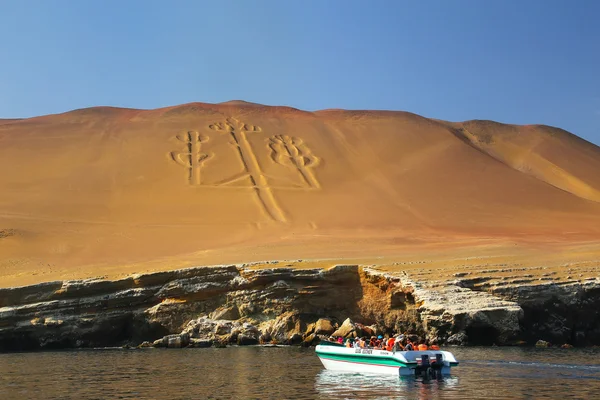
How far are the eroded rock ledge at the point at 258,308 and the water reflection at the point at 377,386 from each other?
795 centimetres

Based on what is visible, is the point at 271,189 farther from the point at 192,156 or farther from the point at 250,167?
the point at 192,156

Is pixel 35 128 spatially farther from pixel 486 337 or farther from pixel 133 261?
pixel 486 337

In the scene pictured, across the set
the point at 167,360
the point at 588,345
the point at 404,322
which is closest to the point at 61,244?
the point at 167,360

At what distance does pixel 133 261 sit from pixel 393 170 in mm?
32552

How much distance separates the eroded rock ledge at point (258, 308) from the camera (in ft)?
95.7

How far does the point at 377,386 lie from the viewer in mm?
19438

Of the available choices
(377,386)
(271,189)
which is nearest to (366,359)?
(377,386)

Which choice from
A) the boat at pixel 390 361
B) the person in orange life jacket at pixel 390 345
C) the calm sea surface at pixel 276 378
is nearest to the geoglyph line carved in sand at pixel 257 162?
the calm sea surface at pixel 276 378

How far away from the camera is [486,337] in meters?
29.2

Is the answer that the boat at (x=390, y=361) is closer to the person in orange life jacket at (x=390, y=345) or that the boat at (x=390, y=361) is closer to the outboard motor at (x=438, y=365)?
the outboard motor at (x=438, y=365)

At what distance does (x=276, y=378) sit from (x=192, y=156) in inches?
1940

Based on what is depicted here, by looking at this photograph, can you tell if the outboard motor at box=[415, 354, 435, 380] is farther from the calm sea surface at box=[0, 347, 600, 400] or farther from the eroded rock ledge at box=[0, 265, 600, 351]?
the eroded rock ledge at box=[0, 265, 600, 351]

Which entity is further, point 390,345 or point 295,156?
point 295,156

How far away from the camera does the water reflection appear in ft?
58.0
